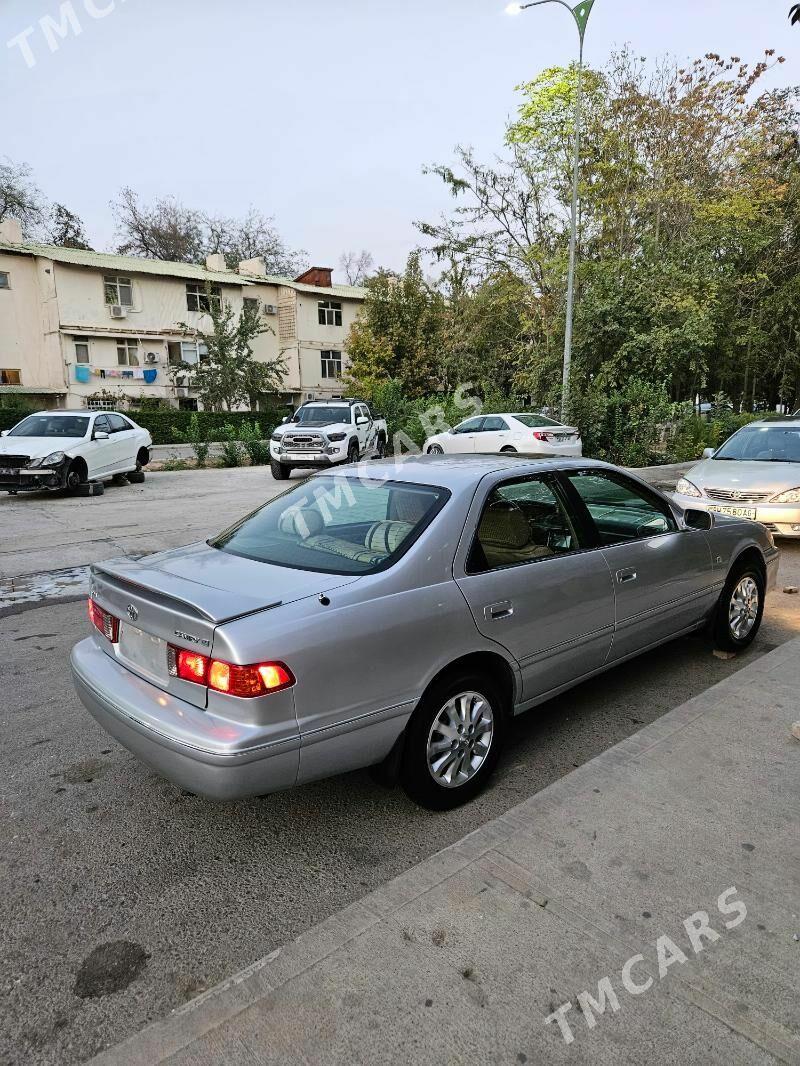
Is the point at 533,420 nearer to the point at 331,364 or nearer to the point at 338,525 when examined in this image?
the point at 338,525

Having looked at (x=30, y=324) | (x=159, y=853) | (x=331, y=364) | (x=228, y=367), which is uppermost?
(x=30, y=324)

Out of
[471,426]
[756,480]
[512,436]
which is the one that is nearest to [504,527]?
[756,480]

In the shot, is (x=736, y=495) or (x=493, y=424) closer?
(x=736, y=495)

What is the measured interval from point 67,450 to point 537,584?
12.0 metres

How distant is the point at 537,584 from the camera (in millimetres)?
3236

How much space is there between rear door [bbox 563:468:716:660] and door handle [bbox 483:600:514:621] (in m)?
0.84

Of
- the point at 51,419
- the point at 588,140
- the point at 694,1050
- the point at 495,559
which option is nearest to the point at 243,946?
the point at 694,1050

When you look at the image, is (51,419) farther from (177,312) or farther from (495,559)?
(177,312)

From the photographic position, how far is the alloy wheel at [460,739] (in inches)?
113

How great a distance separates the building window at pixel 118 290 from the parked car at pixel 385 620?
34.8 m

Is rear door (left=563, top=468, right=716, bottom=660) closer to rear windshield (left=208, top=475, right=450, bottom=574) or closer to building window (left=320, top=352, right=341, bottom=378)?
rear windshield (left=208, top=475, right=450, bottom=574)

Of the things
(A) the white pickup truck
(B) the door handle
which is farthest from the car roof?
(A) the white pickup truck

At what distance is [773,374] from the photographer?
97.2ft

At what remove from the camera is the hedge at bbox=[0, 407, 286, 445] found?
83.9ft
